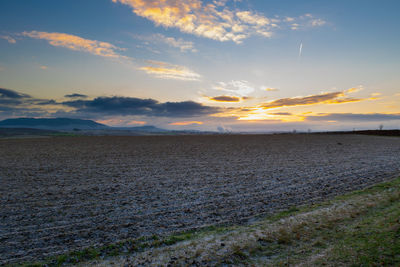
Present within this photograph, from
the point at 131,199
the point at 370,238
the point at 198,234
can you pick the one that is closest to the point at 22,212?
the point at 131,199

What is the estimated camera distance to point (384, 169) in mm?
18359

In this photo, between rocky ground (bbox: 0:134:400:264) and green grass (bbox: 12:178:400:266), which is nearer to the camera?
green grass (bbox: 12:178:400:266)

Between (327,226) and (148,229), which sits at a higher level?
(327,226)

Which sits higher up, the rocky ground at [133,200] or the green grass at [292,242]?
the green grass at [292,242]

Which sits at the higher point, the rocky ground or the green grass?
the green grass

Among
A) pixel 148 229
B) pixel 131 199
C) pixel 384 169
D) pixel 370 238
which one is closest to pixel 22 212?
pixel 131 199

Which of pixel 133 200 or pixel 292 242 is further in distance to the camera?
pixel 133 200

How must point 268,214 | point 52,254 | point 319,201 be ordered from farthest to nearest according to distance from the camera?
point 319,201
point 268,214
point 52,254

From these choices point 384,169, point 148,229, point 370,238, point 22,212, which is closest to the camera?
point 370,238

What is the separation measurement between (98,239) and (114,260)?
66.2 inches

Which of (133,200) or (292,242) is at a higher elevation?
(292,242)

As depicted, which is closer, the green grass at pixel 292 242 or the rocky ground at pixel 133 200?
the green grass at pixel 292 242

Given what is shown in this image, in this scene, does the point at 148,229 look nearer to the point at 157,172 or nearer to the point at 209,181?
the point at 209,181

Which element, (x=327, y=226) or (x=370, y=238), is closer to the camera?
(x=370, y=238)
